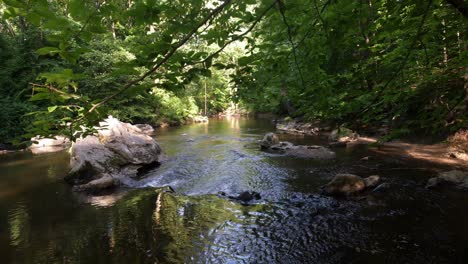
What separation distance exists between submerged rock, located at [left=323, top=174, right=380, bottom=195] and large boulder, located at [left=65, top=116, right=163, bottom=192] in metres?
7.10

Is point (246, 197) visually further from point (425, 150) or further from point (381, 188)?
point (425, 150)

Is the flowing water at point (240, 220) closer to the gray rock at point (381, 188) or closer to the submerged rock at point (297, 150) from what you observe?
the gray rock at point (381, 188)

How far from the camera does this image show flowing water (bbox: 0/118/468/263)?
5.47 m

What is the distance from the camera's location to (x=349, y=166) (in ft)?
36.2

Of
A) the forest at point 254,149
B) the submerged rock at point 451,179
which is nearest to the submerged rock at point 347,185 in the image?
the forest at point 254,149

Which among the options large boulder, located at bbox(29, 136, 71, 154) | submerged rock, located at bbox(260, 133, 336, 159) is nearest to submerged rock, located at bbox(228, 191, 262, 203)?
submerged rock, located at bbox(260, 133, 336, 159)

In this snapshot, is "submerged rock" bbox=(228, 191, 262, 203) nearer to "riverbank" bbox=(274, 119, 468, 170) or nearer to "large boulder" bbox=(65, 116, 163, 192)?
"riverbank" bbox=(274, 119, 468, 170)

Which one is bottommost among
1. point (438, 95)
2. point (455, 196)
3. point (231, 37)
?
point (455, 196)

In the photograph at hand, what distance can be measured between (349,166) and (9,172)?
1388 centimetres

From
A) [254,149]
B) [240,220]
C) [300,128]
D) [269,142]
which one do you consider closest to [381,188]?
[240,220]

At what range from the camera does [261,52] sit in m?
2.81

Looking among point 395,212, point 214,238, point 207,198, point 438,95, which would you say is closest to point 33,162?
point 207,198

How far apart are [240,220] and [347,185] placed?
3338mm

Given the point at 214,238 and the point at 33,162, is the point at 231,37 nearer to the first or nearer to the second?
the point at 214,238
